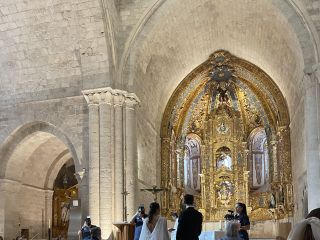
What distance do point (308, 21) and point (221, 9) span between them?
4.86m

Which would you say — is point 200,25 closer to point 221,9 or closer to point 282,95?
point 221,9

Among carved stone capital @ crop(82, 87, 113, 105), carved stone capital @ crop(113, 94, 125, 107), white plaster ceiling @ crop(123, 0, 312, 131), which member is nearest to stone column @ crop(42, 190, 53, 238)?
white plaster ceiling @ crop(123, 0, 312, 131)

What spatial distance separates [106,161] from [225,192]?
8.78 meters

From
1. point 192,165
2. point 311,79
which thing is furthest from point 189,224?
point 192,165

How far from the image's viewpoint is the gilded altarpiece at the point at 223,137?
23016 mm

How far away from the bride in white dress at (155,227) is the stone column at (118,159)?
28.9 feet

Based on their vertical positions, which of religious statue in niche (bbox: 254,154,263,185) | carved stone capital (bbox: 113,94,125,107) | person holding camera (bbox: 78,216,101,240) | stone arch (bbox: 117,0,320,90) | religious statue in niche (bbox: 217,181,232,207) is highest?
stone arch (bbox: 117,0,320,90)

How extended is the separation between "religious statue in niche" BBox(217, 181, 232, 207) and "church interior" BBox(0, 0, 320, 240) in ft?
0.15

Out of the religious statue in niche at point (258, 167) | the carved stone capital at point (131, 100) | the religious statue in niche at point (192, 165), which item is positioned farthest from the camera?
the religious statue in niche at point (192, 165)

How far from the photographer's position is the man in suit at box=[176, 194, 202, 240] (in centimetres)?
692

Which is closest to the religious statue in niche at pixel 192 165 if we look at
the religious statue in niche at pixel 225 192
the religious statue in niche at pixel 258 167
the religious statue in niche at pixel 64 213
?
the religious statue in niche at pixel 225 192

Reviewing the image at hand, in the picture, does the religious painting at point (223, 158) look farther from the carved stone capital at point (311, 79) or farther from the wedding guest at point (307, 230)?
the wedding guest at point (307, 230)

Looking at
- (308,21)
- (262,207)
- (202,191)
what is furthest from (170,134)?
(308,21)

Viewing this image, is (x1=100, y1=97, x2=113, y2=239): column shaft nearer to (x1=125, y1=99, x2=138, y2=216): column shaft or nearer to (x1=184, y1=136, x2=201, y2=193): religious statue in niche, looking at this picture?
(x1=125, y1=99, x2=138, y2=216): column shaft
